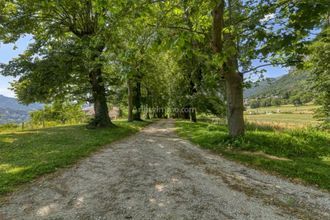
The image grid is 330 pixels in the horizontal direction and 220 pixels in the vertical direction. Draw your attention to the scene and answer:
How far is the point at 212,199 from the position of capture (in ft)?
18.9

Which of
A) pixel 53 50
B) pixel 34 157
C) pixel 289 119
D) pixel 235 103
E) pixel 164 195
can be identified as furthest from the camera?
pixel 289 119

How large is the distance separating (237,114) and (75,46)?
12.5m

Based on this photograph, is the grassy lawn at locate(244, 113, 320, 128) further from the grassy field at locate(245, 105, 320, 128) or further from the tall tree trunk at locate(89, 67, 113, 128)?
the tall tree trunk at locate(89, 67, 113, 128)

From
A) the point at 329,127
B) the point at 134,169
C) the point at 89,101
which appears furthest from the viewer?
the point at 89,101

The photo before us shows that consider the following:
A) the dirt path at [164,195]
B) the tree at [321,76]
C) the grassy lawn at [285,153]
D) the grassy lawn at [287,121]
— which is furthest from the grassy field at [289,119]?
the dirt path at [164,195]

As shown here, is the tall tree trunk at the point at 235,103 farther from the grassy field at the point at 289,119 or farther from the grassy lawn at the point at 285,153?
the grassy field at the point at 289,119

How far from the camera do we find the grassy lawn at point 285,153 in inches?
311

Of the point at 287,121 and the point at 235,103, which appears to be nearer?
the point at 235,103

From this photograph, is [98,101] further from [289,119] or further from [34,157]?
[289,119]

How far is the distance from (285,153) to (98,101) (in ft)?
47.8

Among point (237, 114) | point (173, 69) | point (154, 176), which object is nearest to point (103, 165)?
point (154, 176)

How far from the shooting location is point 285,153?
10.5 m

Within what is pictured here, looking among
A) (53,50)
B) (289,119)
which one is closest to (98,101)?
(53,50)

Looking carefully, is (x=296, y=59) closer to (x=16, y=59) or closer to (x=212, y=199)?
(x=212, y=199)
